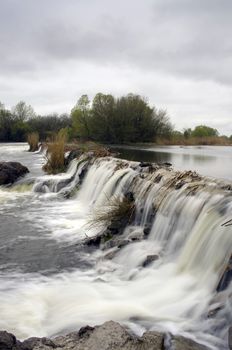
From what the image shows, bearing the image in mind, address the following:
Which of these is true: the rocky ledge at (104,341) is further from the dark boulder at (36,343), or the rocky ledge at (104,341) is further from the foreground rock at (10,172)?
the foreground rock at (10,172)

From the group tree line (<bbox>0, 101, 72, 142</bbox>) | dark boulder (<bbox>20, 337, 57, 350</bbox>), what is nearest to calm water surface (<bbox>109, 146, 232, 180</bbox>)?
dark boulder (<bbox>20, 337, 57, 350</bbox>)

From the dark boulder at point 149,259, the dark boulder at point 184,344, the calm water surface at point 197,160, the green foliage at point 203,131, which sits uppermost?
the green foliage at point 203,131

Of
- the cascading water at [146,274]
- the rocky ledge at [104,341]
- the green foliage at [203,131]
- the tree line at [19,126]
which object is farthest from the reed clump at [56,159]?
the tree line at [19,126]

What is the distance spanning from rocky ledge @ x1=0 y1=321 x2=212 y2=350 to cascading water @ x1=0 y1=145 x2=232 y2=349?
17.1 inches

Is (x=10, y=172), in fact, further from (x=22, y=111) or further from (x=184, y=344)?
(x=22, y=111)

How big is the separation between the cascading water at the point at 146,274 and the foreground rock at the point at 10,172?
7.83 meters

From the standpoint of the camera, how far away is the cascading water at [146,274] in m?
5.93

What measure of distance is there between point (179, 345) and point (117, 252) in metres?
4.13

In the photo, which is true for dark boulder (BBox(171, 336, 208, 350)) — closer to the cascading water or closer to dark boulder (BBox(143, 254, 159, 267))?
the cascading water

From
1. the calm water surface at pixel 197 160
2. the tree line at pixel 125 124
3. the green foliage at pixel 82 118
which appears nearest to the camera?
the calm water surface at pixel 197 160

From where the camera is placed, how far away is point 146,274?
7.84 m

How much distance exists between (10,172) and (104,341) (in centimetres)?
1592

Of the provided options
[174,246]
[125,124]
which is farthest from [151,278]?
[125,124]

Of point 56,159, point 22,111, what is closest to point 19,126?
point 22,111
